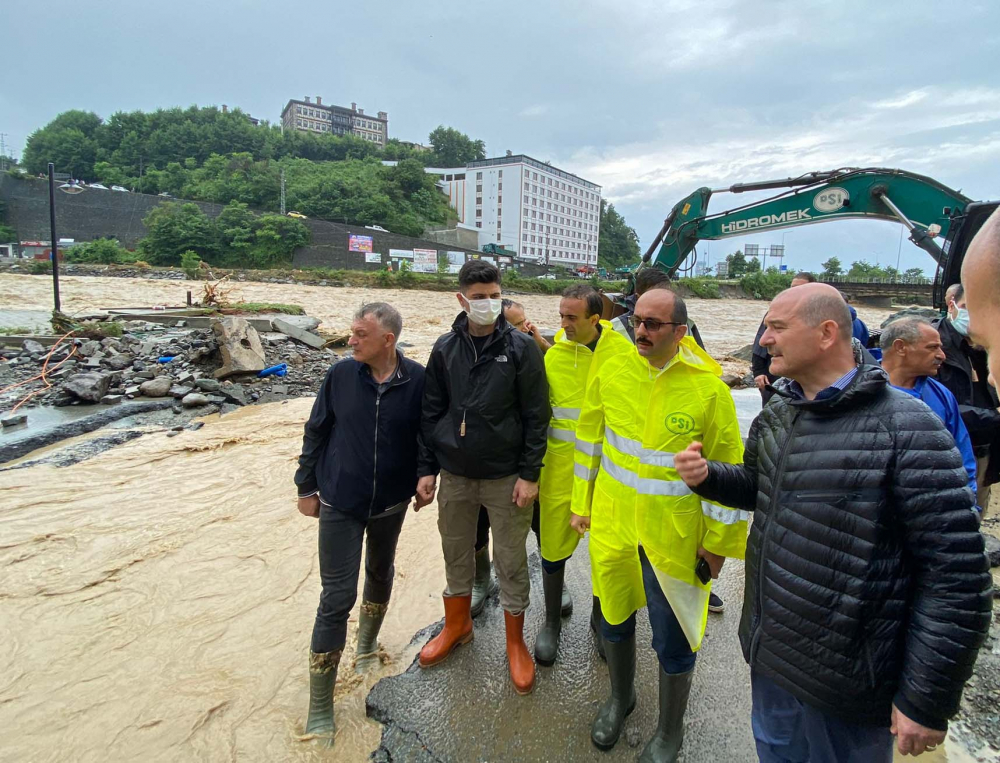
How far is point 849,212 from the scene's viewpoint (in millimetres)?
6801

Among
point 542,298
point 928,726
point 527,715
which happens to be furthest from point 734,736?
point 542,298

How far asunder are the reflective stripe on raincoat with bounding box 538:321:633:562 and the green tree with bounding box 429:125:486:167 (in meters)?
106

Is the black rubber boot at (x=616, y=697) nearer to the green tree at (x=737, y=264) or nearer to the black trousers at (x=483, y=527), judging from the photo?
the black trousers at (x=483, y=527)

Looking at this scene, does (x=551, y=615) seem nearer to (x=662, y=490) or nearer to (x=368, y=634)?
(x=368, y=634)

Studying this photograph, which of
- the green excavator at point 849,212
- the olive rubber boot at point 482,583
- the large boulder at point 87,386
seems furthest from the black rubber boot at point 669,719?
the large boulder at point 87,386

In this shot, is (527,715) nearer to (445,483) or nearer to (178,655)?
(445,483)

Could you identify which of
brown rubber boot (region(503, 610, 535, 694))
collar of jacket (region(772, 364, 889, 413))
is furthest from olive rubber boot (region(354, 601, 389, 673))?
collar of jacket (region(772, 364, 889, 413))

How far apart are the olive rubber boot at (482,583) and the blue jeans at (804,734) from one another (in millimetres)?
1909

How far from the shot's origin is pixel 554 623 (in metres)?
2.94

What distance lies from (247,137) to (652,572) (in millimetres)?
100275

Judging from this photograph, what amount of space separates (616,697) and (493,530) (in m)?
0.96

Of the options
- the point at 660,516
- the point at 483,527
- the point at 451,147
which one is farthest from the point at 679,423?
the point at 451,147

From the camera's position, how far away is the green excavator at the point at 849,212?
509cm

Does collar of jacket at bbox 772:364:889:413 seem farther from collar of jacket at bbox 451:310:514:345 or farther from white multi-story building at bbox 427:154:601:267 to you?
white multi-story building at bbox 427:154:601:267
